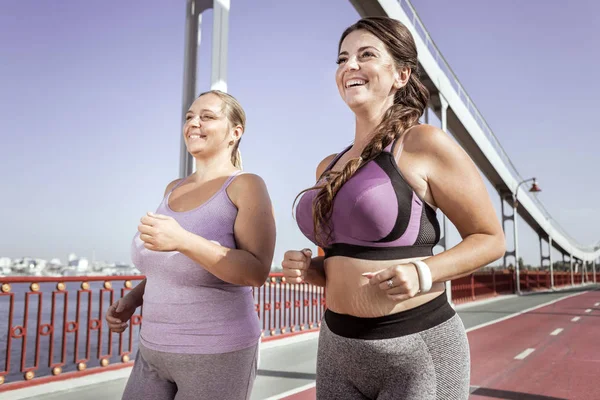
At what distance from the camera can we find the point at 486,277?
67.6 feet

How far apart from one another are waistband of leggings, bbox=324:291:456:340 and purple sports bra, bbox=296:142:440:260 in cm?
14

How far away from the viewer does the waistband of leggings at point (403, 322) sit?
121cm

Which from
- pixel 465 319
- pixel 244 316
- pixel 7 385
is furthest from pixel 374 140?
pixel 465 319

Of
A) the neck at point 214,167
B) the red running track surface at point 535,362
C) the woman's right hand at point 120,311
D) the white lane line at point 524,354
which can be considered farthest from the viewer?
the white lane line at point 524,354

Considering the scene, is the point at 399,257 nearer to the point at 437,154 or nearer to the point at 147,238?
the point at 437,154

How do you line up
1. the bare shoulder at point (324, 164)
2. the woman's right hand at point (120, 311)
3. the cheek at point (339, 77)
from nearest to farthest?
Answer: the cheek at point (339, 77)
the bare shoulder at point (324, 164)
the woman's right hand at point (120, 311)

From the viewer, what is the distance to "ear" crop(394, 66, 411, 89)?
144 cm

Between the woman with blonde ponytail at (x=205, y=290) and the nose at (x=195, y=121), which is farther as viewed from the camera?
the nose at (x=195, y=121)

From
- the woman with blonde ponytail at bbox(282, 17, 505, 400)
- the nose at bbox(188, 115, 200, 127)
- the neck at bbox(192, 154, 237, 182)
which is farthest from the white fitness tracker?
the nose at bbox(188, 115, 200, 127)

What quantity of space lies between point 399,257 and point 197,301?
72 centimetres

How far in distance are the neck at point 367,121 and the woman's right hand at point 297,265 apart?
0.36m

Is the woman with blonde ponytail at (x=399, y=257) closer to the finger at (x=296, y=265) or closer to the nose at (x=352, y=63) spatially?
the finger at (x=296, y=265)

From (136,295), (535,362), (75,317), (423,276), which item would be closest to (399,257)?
(423,276)

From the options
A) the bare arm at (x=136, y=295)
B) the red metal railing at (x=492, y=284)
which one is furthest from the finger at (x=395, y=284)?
the red metal railing at (x=492, y=284)
